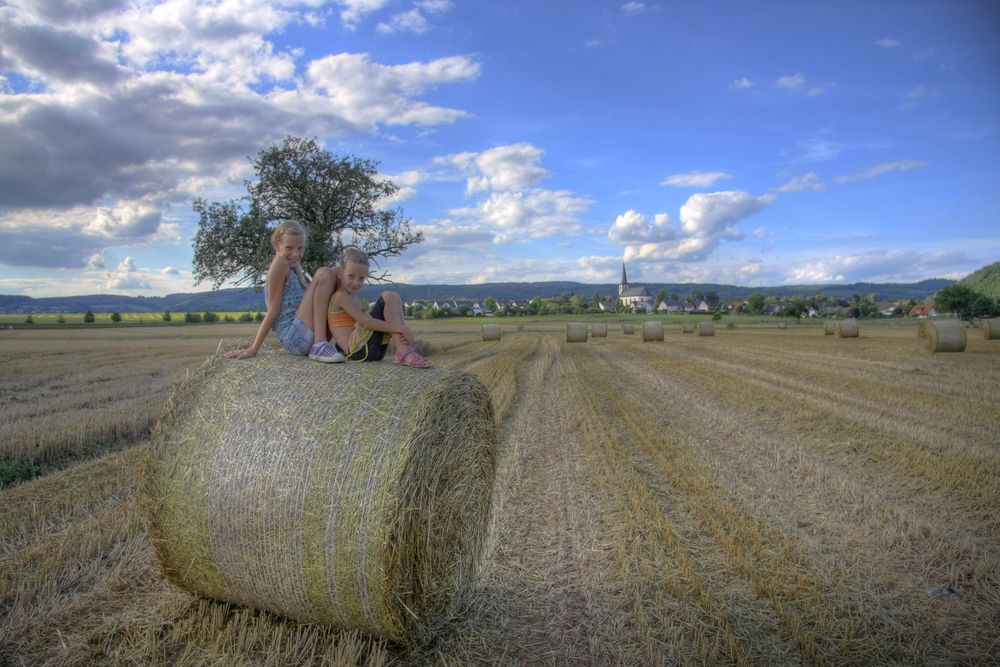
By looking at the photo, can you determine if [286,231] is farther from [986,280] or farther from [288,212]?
[986,280]

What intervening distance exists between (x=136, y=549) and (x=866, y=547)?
6.10m

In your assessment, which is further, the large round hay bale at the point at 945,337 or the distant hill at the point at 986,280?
the distant hill at the point at 986,280

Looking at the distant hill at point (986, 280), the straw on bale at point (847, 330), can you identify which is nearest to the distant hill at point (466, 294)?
the distant hill at point (986, 280)

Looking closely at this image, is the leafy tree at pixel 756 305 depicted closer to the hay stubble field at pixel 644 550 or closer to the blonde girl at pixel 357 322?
the hay stubble field at pixel 644 550

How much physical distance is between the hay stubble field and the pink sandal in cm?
54

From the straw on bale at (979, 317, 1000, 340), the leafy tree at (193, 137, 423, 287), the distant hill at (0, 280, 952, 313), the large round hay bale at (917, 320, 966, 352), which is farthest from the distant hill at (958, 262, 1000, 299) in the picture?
the leafy tree at (193, 137, 423, 287)

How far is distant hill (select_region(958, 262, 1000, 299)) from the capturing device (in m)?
78.6

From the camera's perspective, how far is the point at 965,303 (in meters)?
54.3

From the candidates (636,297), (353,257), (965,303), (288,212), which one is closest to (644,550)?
(353,257)

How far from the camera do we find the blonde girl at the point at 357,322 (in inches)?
181

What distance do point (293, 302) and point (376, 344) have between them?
0.72 metres

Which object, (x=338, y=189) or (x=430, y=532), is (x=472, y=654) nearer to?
(x=430, y=532)

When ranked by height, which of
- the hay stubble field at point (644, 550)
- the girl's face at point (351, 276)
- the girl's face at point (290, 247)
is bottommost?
the hay stubble field at point (644, 550)

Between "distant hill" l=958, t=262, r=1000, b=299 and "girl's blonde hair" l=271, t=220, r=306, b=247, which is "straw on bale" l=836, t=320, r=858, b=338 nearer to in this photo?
"girl's blonde hair" l=271, t=220, r=306, b=247
